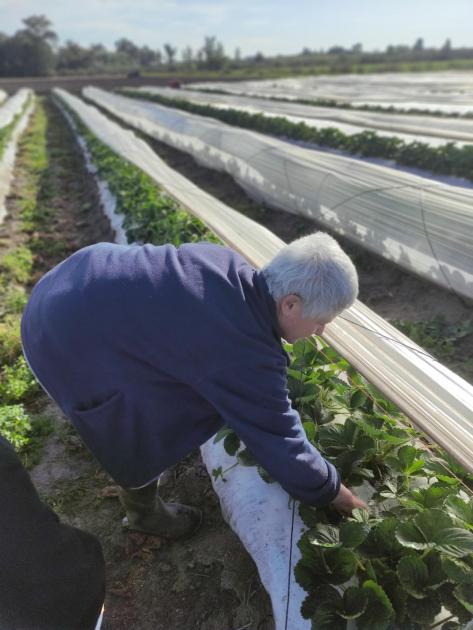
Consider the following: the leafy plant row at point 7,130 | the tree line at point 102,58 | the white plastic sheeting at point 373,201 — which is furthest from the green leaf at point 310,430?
the tree line at point 102,58

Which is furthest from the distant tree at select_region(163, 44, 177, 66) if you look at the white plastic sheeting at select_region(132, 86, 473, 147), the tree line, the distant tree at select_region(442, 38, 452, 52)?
the white plastic sheeting at select_region(132, 86, 473, 147)

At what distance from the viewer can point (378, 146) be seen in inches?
352

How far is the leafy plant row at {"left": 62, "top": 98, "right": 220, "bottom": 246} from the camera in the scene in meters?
4.88

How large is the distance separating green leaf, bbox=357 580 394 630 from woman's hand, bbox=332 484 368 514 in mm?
355

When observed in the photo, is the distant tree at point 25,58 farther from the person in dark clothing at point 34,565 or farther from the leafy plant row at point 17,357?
the person in dark clothing at point 34,565

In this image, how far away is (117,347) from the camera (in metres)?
1.87

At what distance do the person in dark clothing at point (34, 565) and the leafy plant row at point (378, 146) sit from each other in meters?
7.21

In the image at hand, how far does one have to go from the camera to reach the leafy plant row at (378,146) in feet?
24.5

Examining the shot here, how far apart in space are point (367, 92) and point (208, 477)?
2360 centimetres

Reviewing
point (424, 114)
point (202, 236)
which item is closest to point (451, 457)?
point (202, 236)

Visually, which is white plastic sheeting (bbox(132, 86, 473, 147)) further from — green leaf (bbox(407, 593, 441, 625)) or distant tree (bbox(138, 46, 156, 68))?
distant tree (bbox(138, 46, 156, 68))

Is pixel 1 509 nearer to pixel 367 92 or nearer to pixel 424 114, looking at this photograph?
pixel 424 114

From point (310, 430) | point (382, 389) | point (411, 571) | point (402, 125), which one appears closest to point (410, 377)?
point (382, 389)

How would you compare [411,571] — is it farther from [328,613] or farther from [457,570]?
[328,613]
